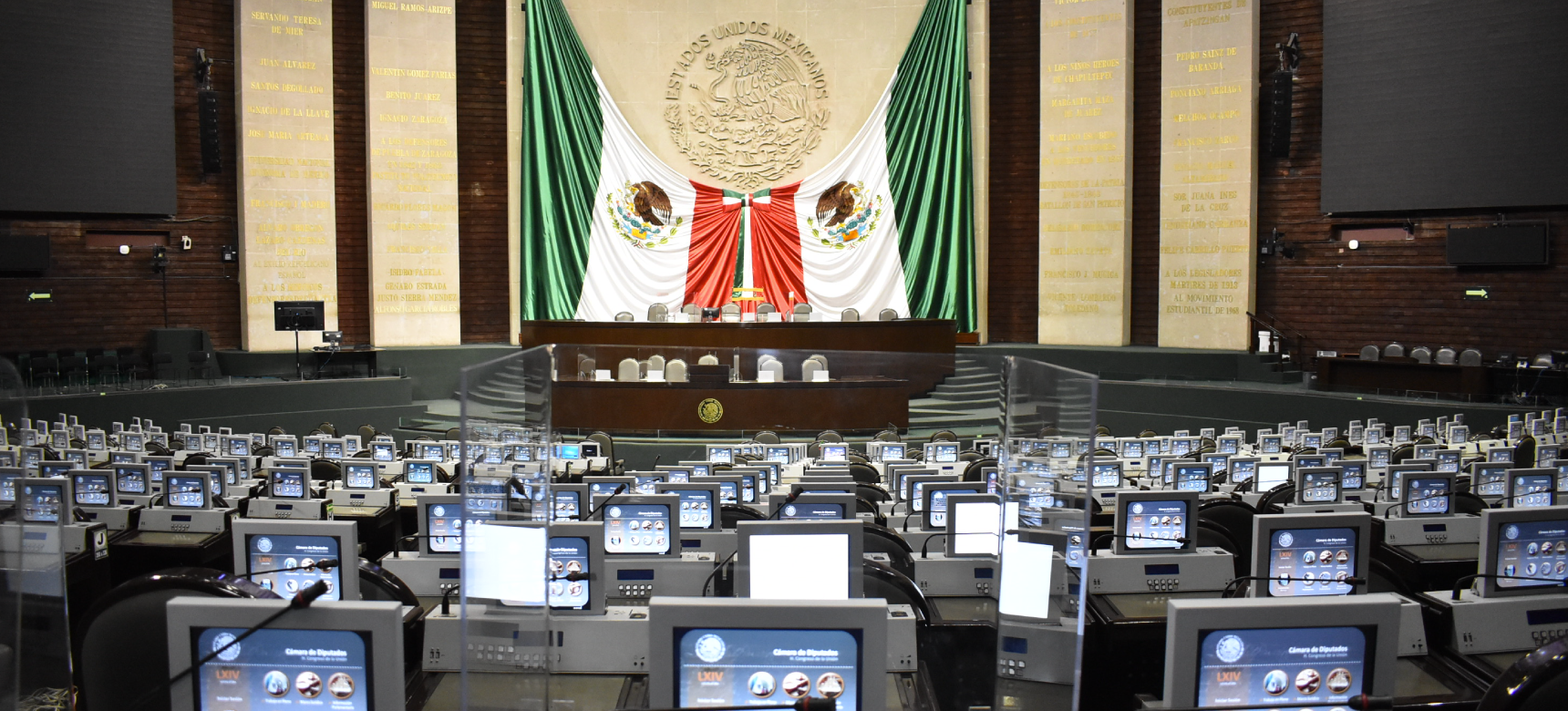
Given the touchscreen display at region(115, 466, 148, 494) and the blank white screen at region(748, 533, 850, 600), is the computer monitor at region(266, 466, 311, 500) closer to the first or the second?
the touchscreen display at region(115, 466, 148, 494)

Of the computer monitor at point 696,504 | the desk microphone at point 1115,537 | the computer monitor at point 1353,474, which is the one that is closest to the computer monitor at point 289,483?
the computer monitor at point 696,504

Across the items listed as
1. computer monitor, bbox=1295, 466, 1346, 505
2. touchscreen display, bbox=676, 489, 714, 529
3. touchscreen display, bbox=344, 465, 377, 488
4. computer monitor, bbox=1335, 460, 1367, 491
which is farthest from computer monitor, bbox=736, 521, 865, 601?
touchscreen display, bbox=344, 465, 377, 488

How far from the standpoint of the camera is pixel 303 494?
293 inches

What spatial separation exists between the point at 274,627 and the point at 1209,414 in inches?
612

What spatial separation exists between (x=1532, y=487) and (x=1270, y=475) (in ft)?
5.61

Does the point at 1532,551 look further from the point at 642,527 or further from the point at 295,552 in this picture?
the point at 295,552

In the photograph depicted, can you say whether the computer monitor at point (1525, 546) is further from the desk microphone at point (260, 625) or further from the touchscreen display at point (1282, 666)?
the desk microphone at point (260, 625)

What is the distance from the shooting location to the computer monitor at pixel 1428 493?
638 cm

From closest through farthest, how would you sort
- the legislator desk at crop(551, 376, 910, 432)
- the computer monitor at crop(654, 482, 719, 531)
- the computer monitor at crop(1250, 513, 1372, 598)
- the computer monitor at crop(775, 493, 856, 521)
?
the computer monitor at crop(1250, 513, 1372, 598) → the computer monitor at crop(775, 493, 856, 521) → the computer monitor at crop(654, 482, 719, 531) → the legislator desk at crop(551, 376, 910, 432)

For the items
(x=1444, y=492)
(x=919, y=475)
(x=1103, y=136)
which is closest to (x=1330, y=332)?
(x=1103, y=136)

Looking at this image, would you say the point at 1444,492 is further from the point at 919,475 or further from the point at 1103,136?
the point at 1103,136

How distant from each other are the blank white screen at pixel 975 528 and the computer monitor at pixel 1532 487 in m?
3.80

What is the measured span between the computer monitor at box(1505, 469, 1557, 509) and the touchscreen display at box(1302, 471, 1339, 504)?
0.96 m

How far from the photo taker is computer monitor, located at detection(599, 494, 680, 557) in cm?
495
